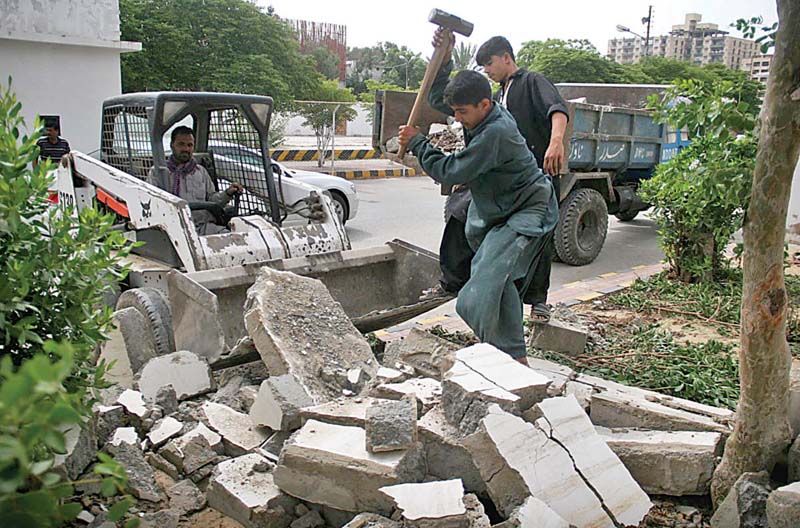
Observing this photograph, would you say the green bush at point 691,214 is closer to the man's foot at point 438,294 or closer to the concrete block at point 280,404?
the man's foot at point 438,294

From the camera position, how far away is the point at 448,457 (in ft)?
10.2

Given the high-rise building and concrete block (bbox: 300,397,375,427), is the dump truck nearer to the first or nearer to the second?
concrete block (bbox: 300,397,375,427)

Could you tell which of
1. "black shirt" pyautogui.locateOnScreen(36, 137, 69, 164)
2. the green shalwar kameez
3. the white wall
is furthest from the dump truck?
the white wall

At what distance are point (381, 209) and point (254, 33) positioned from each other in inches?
284

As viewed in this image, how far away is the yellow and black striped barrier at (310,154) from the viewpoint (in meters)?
21.0

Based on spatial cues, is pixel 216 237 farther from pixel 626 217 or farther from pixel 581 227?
pixel 626 217

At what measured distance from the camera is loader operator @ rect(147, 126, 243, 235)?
19.6 ft

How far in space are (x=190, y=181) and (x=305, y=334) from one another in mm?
2400

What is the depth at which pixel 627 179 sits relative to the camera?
10.7 m

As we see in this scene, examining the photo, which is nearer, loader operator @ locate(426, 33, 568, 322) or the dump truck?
loader operator @ locate(426, 33, 568, 322)

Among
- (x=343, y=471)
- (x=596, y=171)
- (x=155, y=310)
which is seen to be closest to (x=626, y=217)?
(x=596, y=171)

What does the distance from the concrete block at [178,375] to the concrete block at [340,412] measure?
1.00 metres

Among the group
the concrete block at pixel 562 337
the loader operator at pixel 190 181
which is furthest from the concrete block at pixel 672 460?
the loader operator at pixel 190 181

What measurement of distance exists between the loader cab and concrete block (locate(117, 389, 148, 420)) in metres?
2.31
